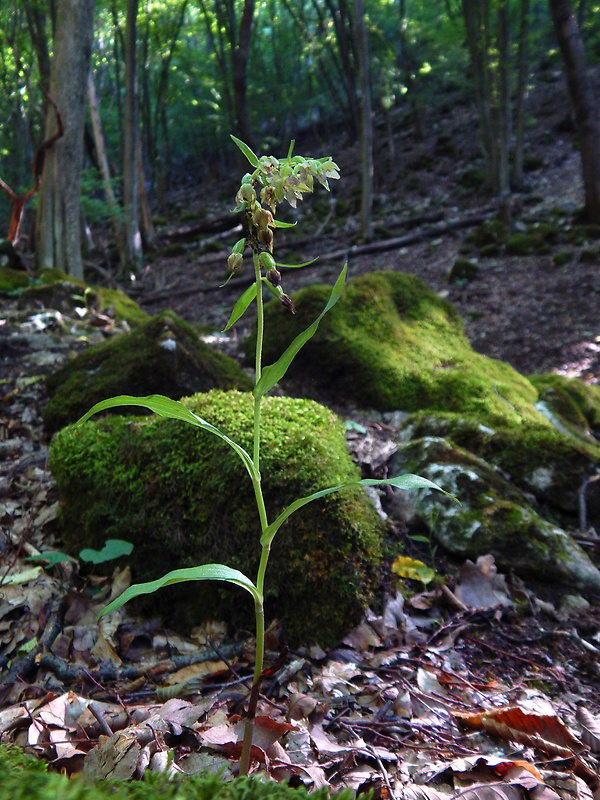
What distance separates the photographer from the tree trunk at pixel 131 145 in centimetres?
1171

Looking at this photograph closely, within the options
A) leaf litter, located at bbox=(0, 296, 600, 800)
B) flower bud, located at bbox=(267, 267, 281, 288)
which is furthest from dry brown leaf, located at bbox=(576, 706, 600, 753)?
flower bud, located at bbox=(267, 267, 281, 288)

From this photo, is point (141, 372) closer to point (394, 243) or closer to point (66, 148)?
point (66, 148)

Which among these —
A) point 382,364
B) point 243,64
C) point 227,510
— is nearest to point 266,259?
point 227,510

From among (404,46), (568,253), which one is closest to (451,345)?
(568,253)

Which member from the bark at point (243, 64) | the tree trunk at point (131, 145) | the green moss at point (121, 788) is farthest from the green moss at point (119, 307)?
the bark at point (243, 64)

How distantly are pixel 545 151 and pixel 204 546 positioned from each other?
64.3 feet

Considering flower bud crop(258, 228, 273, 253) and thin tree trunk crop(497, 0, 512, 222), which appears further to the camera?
thin tree trunk crop(497, 0, 512, 222)

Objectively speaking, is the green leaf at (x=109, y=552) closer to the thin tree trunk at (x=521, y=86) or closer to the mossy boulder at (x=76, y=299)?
the mossy boulder at (x=76, y=299)

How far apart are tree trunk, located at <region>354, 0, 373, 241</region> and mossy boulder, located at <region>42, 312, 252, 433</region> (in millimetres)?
10450

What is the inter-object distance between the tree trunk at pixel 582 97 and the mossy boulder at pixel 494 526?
9.24m

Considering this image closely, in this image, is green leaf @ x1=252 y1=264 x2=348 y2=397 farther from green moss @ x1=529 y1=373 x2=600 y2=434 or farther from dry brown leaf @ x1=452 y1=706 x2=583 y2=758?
green moss @ x1=529 y1=373 x2=600 y2=434

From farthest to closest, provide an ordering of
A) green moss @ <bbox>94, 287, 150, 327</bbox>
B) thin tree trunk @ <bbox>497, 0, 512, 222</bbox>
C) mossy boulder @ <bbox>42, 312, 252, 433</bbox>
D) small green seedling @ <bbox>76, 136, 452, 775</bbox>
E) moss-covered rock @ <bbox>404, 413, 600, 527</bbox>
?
1. thin tree trunk @ <bbox>497, 0, 512, 222</bbox>
2. green moss @ <bbox>94, 287, 150, 327</bbox>
3. mossy boulder @ <bbox>42, 312, 252, 433</bbox>
4. moss-covered rock @ <bbox>404, 413, 600, 527</bbox>
5. small green seedling @ <bbox>76, 136, 452, 775</bbox>

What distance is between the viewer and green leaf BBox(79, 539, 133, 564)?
84.7 inches

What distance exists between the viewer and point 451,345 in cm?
524
